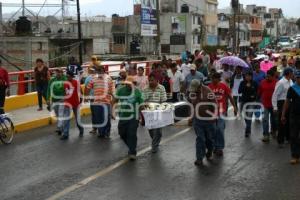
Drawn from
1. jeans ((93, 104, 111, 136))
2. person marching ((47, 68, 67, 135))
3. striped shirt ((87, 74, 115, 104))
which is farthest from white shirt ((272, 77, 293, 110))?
person marching ((47, 68, 67, 135))

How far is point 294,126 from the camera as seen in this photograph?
1020 centimetres

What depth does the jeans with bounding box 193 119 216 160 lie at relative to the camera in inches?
400

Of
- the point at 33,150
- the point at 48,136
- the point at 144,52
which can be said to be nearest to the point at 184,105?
the point at 48,136

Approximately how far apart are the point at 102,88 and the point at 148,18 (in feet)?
69.2

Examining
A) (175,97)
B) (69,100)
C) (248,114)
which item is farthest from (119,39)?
(248,114)

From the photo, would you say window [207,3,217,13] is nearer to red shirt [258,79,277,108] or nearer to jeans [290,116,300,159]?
red shirt [258,79,277,108]

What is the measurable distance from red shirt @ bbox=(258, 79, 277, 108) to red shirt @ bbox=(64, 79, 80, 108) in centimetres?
433

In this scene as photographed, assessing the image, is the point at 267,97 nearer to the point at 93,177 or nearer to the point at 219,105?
the point at 219,105

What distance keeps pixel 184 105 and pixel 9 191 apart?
8.80 meters

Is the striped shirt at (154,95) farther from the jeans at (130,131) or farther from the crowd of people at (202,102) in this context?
the jeans at (130,131)

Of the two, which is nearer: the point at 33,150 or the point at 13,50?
the point at 33,150

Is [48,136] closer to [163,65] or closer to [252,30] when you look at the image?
[163,65]

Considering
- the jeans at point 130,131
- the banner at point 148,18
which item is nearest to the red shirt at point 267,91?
the jeans at point 130,131

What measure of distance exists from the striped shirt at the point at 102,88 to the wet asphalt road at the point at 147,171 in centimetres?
94
